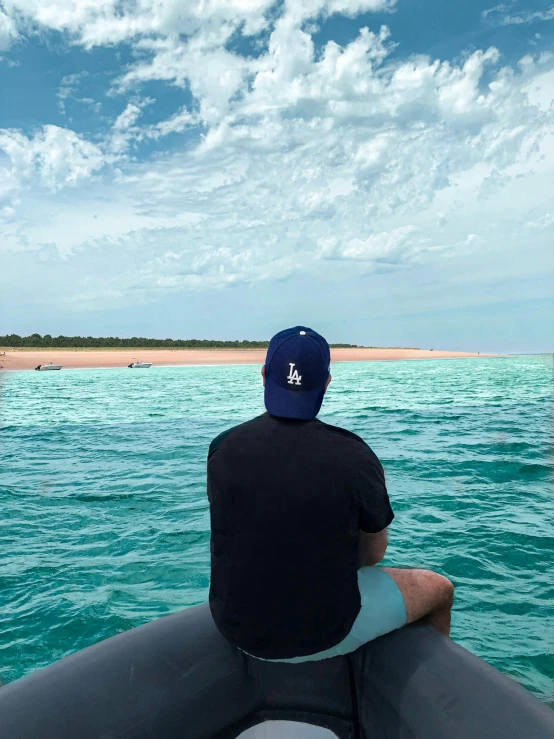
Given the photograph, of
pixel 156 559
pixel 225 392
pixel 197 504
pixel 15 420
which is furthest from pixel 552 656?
pixel 225 392

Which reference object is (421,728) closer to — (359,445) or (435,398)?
(359,445)

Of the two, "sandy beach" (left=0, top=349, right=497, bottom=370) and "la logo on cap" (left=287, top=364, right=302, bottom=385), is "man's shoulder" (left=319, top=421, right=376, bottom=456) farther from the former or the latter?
"sandy beach" (left=0, top=349, right=497, bottom=370)

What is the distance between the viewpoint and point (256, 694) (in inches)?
81.7

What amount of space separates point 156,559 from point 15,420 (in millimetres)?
13126

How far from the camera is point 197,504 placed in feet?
24.5

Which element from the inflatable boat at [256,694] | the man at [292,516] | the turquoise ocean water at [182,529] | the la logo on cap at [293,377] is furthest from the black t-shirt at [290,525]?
the turquoise ocean water at [182,529]

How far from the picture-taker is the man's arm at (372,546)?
6.69 ft

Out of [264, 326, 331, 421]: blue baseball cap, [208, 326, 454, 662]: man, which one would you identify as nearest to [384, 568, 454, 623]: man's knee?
[208, 326, 454, 662]: man

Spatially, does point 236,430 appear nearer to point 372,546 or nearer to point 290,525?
point 290,525

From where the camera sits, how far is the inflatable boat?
1823 millimetres

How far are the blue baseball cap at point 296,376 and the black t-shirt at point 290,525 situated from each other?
4 centimetres

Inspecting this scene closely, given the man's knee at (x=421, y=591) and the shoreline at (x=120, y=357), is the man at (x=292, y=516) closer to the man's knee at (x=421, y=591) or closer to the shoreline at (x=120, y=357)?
the man's knee at (x=421, y=591)

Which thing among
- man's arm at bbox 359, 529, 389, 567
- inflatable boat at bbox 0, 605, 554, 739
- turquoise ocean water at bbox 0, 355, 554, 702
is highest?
man's arm at bbox 359, 529, 389, 567

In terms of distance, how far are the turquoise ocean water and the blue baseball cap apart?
279 cm
